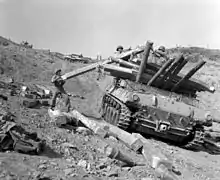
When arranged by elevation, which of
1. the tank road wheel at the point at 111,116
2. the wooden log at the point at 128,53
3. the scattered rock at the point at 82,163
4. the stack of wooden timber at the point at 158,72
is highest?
the wooden log at the point at 128,53

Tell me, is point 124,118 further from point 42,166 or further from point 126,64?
point 42,166

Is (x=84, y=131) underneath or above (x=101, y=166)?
above

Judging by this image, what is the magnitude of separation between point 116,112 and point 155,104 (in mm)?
1325

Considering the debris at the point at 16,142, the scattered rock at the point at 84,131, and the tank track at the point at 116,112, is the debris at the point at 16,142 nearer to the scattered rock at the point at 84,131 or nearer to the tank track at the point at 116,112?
the scattered rock at the point at 84,131

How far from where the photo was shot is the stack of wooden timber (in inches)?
434

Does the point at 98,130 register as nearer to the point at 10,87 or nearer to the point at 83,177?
the point at 83,177

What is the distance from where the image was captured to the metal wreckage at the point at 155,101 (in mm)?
9891

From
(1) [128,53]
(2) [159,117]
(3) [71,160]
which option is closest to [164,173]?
(3) [71,160]

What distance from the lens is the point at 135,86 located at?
10.7 m

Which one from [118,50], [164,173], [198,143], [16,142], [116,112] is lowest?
[164,173]

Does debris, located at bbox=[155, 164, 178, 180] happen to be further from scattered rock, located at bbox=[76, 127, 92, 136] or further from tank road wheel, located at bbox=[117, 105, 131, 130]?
tank road wheel, located at bbox=[117, 105, 131, 130]

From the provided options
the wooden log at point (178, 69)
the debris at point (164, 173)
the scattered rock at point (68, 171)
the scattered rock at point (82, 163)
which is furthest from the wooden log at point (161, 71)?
the scattered rock at point (68, 171)

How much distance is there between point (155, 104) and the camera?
1005 cm

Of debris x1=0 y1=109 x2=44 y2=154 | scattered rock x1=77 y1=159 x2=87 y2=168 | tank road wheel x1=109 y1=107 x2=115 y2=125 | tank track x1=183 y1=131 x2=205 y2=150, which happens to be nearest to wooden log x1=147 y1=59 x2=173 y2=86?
tank road wheel x1=109 y1=107 x2=115 y2=125
